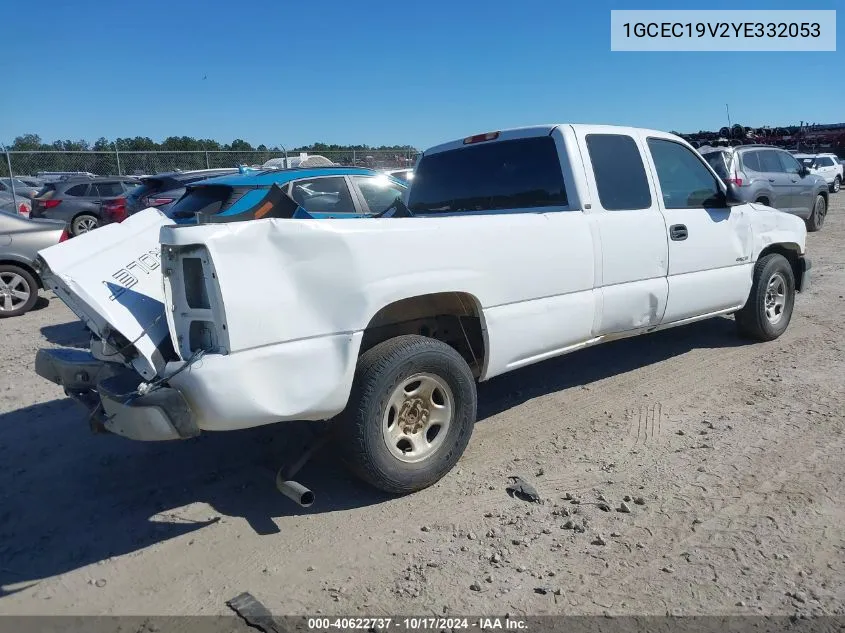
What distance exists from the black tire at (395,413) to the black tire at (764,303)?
3.60 metres

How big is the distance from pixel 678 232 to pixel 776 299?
6.64 ft

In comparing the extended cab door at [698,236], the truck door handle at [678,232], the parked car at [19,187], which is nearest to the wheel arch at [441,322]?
the extended cab door at [698,236]

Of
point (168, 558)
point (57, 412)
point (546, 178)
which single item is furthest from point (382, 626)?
point (57, 412)

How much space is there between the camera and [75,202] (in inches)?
640


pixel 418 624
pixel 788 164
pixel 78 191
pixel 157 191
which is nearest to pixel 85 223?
pixel 78 191

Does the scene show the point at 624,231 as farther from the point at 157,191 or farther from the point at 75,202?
the point at 75,202

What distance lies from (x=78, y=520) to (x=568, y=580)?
8.44 ft

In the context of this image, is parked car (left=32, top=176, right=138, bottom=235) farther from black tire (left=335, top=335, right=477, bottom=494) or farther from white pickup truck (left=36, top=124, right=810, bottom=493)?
black tire (left=335, top=335, right=477, bottom=494)

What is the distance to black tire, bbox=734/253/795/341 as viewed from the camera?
6094 mm

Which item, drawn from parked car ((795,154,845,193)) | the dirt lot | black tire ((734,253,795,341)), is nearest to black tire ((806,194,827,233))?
black tire ((734,253,795,341))

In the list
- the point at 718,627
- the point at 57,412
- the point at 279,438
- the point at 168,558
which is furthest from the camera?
the point at 57,412

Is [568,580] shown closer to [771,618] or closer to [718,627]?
[718,627]

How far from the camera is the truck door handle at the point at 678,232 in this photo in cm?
509

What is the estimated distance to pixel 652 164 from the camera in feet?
17.1
